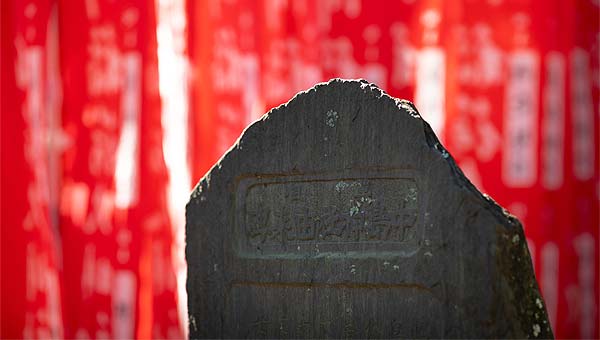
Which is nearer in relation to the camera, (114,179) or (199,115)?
(199,115)

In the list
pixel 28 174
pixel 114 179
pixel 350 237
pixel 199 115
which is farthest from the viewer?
pixel 28 174

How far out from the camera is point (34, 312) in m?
3.24

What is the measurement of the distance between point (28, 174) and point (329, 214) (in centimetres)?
172

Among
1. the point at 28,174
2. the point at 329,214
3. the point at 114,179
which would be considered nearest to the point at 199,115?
the point at 114,179

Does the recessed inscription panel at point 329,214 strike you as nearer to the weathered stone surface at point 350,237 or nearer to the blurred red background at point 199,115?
the weathered stone surface at point 350,237

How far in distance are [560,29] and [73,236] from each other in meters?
1.74

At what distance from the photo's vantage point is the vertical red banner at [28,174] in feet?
10.5

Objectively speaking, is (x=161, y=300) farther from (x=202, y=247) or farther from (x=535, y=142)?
(x=535, y=142)

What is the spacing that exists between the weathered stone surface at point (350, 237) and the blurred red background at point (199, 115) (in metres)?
0.91

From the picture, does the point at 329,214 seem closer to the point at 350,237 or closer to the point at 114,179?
the point at 350,237

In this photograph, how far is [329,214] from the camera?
1854 millimetres

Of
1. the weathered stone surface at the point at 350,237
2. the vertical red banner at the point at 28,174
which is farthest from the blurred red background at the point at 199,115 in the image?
the weathered stone surface at the point at 350,237

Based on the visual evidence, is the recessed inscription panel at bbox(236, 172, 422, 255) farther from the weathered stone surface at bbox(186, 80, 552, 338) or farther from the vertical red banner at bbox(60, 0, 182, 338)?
the vertical red banner at bbox(60, 0, 182, 338)

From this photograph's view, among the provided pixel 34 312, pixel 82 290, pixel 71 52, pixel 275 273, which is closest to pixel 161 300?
pixel 82 290
